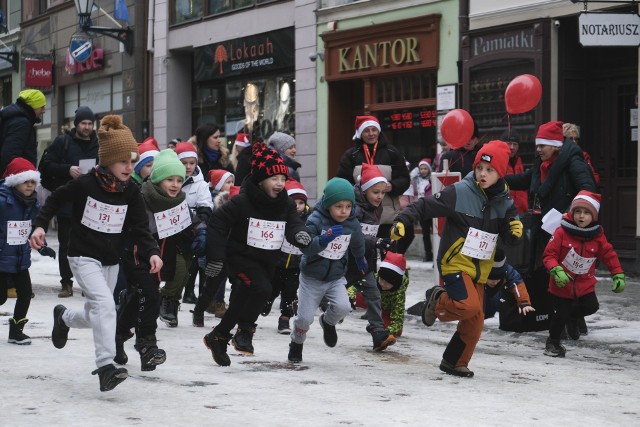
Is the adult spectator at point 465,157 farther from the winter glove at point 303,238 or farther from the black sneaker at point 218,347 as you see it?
the black sneaker at point 218,347

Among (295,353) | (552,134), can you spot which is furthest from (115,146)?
(552,134)

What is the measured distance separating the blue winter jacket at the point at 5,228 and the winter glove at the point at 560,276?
4.12 metres

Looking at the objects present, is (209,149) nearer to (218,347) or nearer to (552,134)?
(552,134)

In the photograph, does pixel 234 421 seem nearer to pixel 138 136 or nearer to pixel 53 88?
pixel 138 136

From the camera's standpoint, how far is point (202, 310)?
10.9m

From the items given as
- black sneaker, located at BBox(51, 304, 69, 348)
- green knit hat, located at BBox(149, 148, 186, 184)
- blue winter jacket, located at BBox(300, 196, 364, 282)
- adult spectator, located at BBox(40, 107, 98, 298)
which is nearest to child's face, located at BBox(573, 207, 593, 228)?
blue winter jacket, located at BBox(300, 196, 364, 282)

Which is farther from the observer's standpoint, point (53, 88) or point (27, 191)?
point (53, 88)

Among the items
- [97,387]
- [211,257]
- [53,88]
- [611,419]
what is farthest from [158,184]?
[53,88]

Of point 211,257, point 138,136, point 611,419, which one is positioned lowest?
point 611,419

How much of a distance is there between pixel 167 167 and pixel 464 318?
2.66m

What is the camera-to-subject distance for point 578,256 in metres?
9.88

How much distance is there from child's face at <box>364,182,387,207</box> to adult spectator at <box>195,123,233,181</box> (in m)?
3.06

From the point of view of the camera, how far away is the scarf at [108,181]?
785cm

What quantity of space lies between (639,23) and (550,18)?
3265 mm
